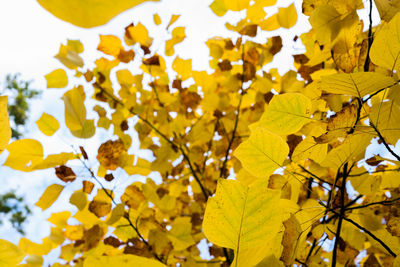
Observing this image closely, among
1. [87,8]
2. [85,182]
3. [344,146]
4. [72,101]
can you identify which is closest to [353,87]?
[344,146]

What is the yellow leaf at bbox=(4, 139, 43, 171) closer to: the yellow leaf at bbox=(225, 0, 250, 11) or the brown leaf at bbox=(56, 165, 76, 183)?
the brown leaf at bbox=(56, 165, 76, 183)

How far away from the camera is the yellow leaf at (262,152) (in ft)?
1.57

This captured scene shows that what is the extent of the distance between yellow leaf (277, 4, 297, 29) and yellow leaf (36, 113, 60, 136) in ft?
2.58

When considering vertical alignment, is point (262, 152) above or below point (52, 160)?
below

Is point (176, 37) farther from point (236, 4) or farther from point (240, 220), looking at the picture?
point (240, 220)

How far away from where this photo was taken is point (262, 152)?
19.6 inches

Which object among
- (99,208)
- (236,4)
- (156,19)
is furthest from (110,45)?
(99,208)

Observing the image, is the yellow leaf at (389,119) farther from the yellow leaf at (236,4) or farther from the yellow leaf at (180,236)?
the yellow leaf at (180,236)

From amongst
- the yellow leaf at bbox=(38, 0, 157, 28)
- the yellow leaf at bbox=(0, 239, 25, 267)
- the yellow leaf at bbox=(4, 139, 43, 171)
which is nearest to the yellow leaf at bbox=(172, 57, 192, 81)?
the yellow leaf at bbox=(4, 139, 43, 171)

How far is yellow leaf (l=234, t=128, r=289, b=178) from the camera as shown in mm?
479

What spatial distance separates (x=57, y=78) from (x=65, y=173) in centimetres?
46

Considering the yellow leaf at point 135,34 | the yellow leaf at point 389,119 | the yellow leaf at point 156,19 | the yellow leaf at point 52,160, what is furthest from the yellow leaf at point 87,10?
the yellow leaf at point 156,19

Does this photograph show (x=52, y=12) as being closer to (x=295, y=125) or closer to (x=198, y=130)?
(x=295, y=125)

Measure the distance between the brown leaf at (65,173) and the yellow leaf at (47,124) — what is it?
103mm
